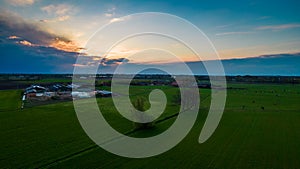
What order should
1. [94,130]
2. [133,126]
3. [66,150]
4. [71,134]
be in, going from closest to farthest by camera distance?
1. [66,150]
2. [71,134]
3. [94,130]
4. [133,126]

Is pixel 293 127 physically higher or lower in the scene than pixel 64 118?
lower

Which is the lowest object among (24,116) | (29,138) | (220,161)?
(220,161)

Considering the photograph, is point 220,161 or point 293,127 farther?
point 293,127

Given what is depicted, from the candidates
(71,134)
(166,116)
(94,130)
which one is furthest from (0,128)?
(166,116)

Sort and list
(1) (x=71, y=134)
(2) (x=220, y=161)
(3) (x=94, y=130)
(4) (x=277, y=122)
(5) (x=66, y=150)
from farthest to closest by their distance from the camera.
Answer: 1. (4) (x=277, y=122)
2. (3) (x=94, y=130)
3. (1) (x=71, y=134)
4. (5) (x=66, y=150)
5. (2) (x=220, y=161)

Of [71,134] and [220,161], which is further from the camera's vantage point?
[71,134]

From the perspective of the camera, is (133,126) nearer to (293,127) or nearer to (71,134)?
(71,134)

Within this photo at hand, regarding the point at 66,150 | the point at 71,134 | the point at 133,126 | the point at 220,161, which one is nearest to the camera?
the point at 220,161

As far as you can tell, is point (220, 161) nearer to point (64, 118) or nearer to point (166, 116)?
point (166, 116)

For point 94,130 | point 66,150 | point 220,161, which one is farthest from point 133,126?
point 220,161
